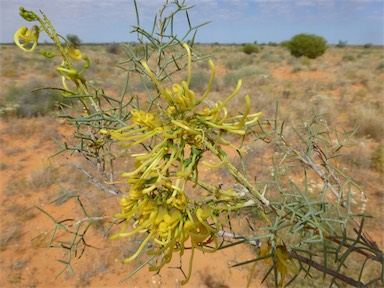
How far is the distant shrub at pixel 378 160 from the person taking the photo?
12.2 ft

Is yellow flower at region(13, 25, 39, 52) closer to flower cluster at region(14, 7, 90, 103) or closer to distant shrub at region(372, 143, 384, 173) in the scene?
flower cluster at region(14, 7, 90, 103)

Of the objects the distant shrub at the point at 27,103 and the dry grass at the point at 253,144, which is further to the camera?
the distant shrub at the point at 27,103

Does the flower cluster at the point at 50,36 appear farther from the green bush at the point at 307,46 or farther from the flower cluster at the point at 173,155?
the green bush at the point at 307,46

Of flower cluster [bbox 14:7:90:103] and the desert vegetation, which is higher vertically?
flower cluster [bbox 14:7:90:103]

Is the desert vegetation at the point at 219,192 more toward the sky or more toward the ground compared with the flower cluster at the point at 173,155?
more toward the ground

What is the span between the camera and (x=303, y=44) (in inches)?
667

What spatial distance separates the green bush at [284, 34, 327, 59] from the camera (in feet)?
55.4

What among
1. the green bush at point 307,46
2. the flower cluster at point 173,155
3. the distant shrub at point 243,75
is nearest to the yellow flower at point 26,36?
the flower cluster at point 173,155

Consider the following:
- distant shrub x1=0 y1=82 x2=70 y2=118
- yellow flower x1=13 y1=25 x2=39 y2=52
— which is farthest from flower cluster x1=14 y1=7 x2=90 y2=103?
distant shrub x1=0 y1=82 x2=70 y2=118

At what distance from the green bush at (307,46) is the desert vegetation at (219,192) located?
10.7m

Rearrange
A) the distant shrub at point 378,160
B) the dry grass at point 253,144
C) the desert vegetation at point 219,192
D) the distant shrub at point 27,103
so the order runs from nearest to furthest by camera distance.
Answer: the desert vegetation at point 219,192
the dry grass at point 253,144
the distant shrub at point 378,160
the distant shrub at point 27,103

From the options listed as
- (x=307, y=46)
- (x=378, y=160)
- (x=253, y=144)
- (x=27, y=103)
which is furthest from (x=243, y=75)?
(x=307, y=46)

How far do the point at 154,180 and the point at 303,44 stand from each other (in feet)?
62.6

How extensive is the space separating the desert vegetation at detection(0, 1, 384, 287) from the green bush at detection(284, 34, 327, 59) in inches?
422
